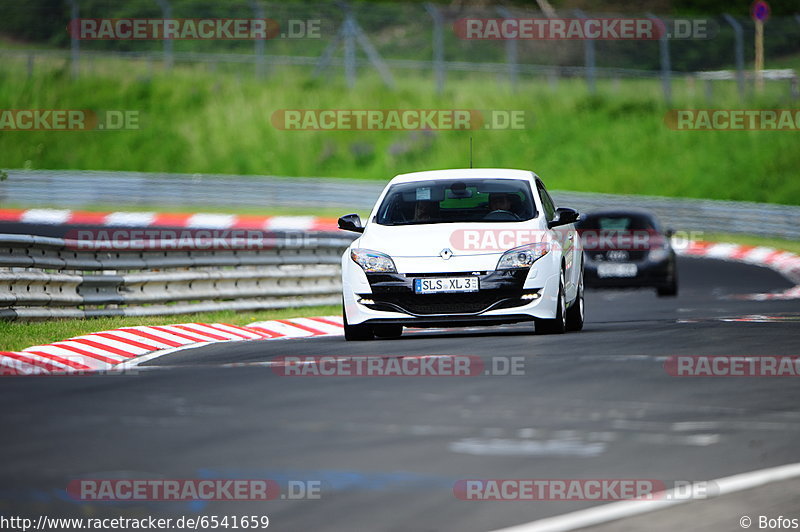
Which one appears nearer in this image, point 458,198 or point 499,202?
point 499,202

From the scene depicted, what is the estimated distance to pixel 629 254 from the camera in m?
24.0

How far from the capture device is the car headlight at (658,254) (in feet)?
77.7

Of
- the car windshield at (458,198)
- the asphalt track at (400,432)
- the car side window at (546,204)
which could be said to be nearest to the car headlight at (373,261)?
the car windshield at (458,198)

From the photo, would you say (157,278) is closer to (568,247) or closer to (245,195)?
(568,247)

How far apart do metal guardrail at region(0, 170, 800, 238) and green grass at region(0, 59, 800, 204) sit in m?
4.95

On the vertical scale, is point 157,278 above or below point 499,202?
below

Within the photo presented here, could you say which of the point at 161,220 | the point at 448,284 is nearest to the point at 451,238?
the point at 448,284

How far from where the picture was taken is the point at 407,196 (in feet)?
48.1

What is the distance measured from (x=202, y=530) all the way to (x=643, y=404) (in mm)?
3820

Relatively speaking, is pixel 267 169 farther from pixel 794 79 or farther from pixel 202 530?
pixel 202 530

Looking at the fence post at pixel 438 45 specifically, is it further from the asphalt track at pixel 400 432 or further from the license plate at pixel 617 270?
the asphalt track at pixel 400 432

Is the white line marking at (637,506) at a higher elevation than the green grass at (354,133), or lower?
lower

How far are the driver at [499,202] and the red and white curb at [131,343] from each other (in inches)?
101

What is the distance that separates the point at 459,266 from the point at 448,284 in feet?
0.59
